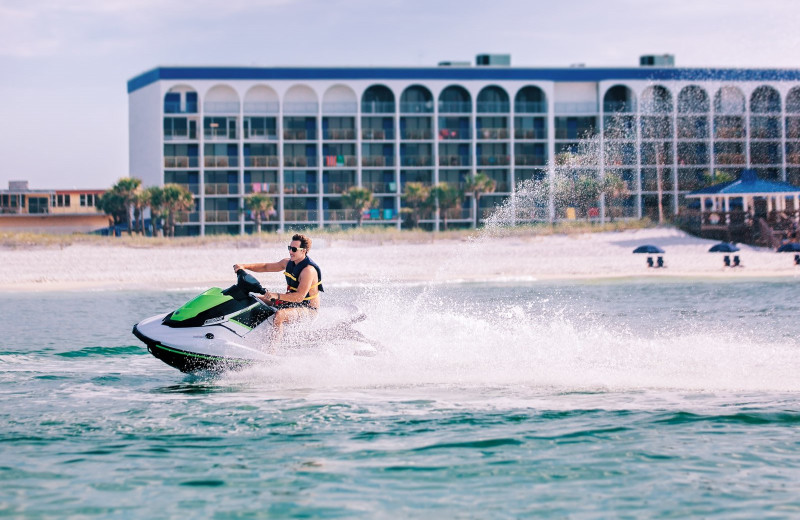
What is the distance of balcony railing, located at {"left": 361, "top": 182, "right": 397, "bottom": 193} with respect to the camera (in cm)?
7231

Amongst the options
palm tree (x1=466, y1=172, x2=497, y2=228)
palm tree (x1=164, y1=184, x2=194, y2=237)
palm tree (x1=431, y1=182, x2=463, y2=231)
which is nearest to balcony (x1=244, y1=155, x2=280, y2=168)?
palm tree (x1=164, y1=184, x2=194, y2=237)

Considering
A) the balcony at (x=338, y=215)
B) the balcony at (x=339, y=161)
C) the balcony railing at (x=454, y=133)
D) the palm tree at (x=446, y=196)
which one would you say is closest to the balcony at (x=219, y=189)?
the balcony at (x=338, y=215)

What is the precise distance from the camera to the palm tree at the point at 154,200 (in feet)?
216

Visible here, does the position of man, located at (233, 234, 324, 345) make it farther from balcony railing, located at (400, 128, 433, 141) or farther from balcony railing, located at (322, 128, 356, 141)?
balcony railing, located at (400, 128, 433, 141)

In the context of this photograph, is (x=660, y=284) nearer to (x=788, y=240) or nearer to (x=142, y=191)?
(x=788, y=240)

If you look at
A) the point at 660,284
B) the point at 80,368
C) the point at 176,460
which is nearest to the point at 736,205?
the point at 660,284

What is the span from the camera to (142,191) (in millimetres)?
66562

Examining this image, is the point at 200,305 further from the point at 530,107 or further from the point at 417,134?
the point at 530,107

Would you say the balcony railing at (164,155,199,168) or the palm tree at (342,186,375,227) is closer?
the palm tree at (342,186,375,227)

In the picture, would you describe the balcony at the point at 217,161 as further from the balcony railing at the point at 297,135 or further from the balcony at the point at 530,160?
the balcony at the point at 530,160

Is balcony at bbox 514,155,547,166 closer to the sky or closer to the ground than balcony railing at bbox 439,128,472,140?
closer to the ground

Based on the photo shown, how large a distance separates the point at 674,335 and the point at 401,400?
325 inches

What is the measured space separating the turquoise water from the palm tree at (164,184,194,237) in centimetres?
4921

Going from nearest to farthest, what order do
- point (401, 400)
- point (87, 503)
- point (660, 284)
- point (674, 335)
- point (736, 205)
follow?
point (87, 503) < point (401, 400) < point (674, 335) < point (660, 284) < point (736, 205)
